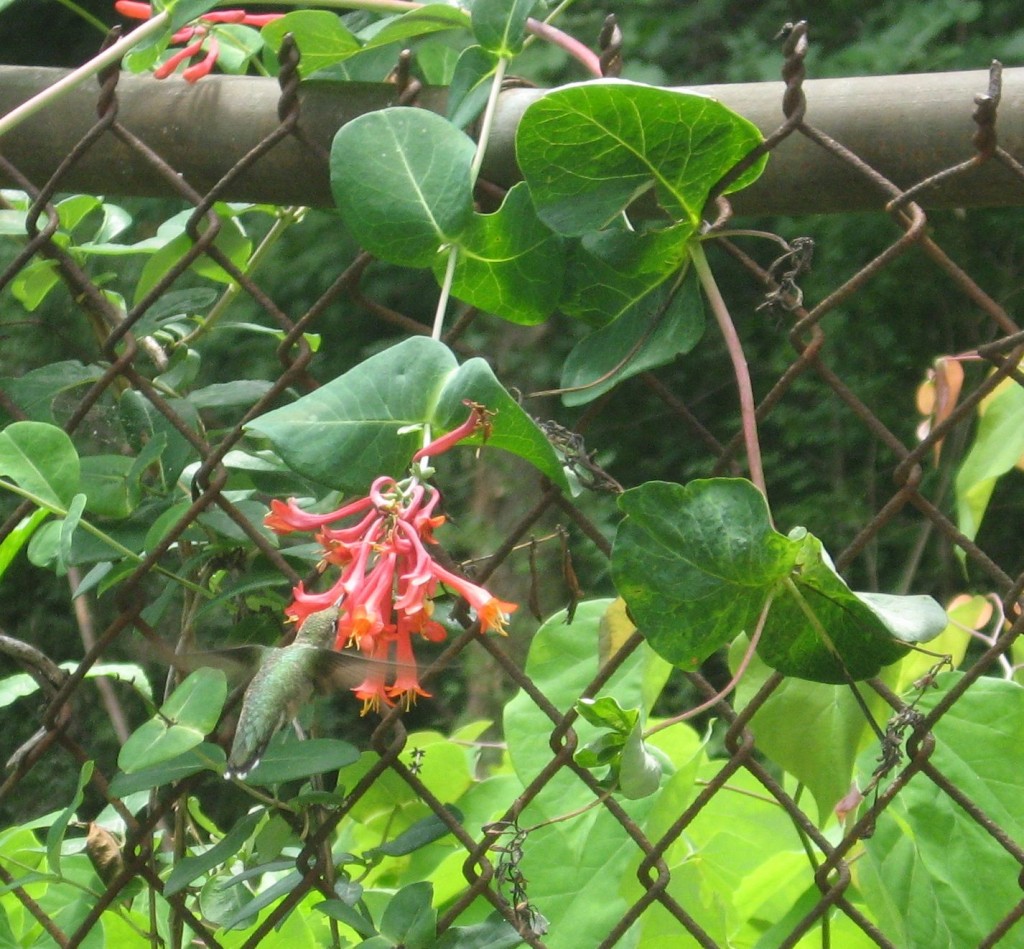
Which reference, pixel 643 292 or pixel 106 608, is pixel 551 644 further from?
pixel 106 608

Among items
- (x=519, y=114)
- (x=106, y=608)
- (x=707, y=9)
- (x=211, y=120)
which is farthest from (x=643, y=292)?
(x=707, y=9)

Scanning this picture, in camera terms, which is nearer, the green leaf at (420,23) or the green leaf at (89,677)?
the green leaf at (420,23)

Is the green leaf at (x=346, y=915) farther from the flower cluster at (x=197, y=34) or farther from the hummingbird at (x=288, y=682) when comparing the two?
the flower cluster at (x=197, y=34)

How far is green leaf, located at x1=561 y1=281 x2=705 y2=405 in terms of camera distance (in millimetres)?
442

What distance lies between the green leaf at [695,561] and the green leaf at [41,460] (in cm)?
23

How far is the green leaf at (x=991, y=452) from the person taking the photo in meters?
0.50

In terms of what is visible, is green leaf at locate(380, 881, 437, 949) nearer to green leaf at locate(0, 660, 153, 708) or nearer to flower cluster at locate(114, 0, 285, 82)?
green leaf at locate(0, 660, 153, 708)

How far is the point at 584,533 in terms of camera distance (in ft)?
1.53

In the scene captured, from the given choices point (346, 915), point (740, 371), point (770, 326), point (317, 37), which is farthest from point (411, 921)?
point (770, 326)

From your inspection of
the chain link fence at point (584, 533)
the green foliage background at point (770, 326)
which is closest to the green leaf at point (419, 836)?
the chain link fence at point (584, 533)

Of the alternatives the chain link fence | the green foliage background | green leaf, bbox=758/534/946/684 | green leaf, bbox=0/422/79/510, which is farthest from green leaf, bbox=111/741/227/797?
the green foliage background

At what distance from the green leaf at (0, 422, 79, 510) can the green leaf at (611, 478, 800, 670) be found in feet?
0.74

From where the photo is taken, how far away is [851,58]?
7.98ft

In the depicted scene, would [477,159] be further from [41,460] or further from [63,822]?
[63,822]
